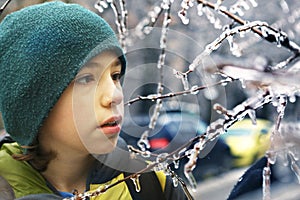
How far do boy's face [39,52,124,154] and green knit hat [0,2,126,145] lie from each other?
26mm

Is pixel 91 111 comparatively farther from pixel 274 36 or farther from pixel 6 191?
pixel 274 36

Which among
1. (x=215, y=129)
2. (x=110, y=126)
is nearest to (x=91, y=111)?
(x=110, y=126)

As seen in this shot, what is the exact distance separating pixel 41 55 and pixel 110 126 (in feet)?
0.81

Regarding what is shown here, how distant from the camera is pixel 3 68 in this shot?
132cm

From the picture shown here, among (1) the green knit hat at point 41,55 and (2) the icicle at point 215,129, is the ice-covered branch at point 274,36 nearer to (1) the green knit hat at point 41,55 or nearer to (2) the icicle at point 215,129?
(2) the icicle at point 215,129

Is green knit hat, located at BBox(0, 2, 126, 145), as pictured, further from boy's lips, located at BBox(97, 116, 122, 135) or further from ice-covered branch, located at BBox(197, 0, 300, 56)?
ice-covered branch, located at BBox(197, 0, 300, 56)

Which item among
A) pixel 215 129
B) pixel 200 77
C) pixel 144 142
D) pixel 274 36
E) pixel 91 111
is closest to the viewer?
pixel 215 129

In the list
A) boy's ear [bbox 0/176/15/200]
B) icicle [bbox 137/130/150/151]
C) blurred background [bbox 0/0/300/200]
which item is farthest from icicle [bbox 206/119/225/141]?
boy's ear [bbox 0/176/15/200]

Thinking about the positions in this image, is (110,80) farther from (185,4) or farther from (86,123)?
(185,4)

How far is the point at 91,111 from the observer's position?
4.01ft

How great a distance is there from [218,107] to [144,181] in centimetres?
49

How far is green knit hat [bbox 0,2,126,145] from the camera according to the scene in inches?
49.7

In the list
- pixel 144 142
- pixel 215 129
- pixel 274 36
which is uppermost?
pixel 274 36

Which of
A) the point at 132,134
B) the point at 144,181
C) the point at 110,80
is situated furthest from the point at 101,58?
the point at 132,134
